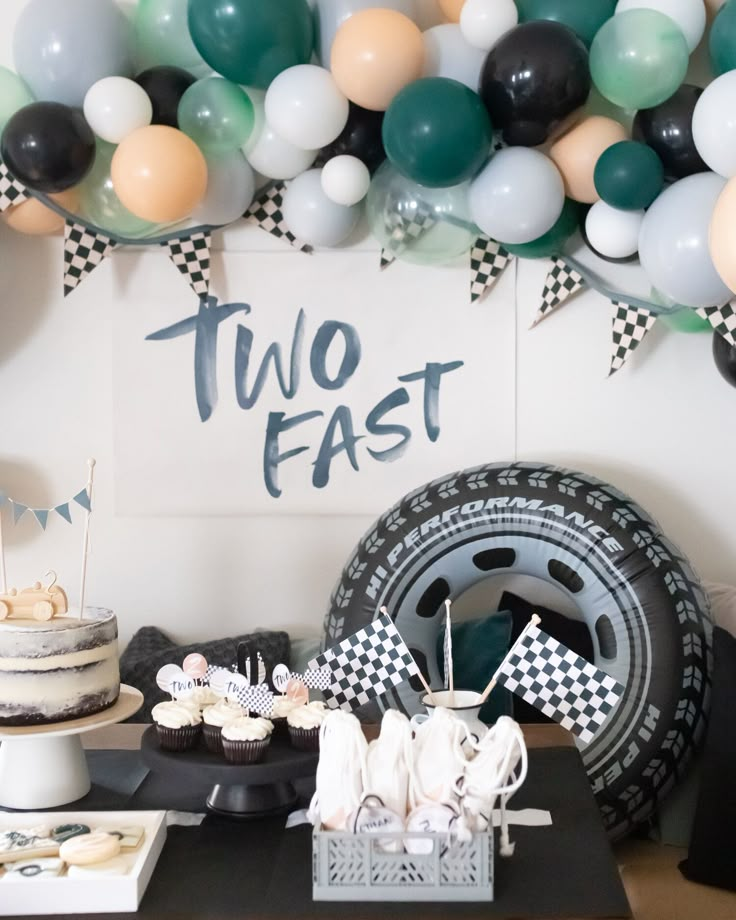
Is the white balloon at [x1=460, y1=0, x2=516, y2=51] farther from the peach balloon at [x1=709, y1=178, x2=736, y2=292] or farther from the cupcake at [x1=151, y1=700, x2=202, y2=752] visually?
the cupcake at [x1=151, y1=700, x2=202, y2=752]

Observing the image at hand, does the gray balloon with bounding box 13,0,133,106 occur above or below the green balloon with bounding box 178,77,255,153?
above

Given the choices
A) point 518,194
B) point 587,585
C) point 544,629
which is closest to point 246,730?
point 587,585

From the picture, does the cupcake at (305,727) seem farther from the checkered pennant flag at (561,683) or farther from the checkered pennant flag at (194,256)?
the checkered pennant flag at (194,256)

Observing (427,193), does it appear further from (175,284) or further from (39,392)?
(39,392)

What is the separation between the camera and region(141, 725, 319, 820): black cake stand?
1.29 m

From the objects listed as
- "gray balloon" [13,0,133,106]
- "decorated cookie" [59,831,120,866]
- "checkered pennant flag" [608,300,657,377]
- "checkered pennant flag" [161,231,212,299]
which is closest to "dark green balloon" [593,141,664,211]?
"checkered pennant flag" [608,300,657,377]

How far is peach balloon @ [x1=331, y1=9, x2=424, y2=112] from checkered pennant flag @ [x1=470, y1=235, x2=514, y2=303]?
443mm

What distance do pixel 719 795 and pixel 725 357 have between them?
2.85 feet

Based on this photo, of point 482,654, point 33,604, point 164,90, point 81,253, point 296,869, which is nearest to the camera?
point 296,869

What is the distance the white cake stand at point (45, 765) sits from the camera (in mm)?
1356

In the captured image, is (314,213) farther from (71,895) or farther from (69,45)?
(71,895)

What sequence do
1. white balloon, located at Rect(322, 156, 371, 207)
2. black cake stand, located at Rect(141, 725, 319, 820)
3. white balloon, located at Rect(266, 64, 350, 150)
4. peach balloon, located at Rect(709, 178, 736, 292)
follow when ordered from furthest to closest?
white balloon, located at Rect(322, 156, 371, 207), white balloon, located at Rect(266, 64, 350, 150), peach balloon, located at Rect(709, 178, 736, 292), black cake stand, located at Rect(141, 725, 319, 820)

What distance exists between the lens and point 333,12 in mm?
2016

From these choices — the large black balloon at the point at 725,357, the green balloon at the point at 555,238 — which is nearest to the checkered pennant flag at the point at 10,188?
the green balloon at the point at 555,238
